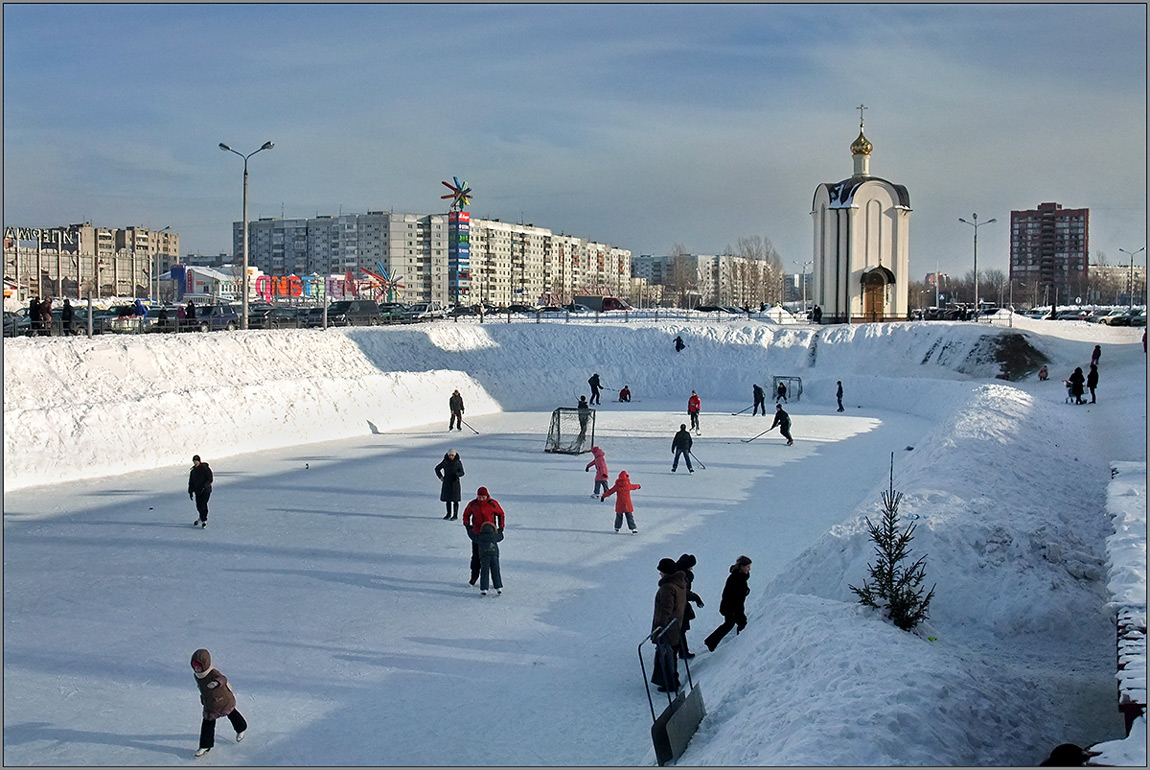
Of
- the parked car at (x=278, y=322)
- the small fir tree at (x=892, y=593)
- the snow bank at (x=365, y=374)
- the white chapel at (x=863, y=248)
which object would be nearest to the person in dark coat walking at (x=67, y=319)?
the snow bank at (x=365, y=374)

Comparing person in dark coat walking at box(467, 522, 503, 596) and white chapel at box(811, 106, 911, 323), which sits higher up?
white chapel at box(811, 106, 911, 323)

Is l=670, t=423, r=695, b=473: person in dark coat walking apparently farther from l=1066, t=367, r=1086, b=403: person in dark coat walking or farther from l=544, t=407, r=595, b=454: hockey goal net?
l=1066, t=367, r=1086, b=403: person in dark coat walking

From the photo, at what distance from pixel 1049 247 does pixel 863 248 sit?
71348 millimetres

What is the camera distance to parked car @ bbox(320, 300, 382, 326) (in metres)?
41.1

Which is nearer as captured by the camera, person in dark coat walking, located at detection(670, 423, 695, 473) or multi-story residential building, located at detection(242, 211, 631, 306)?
person in dark coat walking, located at detection(670, 423, 695, 473)

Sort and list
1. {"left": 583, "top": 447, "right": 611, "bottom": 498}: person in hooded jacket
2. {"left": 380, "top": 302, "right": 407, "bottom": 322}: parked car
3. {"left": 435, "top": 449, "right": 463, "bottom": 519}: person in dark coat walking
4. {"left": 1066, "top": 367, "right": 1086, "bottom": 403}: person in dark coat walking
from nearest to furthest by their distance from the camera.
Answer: {"left": 435, "top": 449, "right": 463, "bottom": 519}: person in dark coat walking → {"left": 583, "top": 447, "right": 611, "bottom": 498}: person in hooded jacket → {"left": 1066, "top": 367, "right": 1086, "bottom": 403}: person in dark coat walking → {"left": 380, "top": 302, "right": 407, "bottom": 322}: parked car

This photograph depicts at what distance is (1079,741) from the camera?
24.9 ft

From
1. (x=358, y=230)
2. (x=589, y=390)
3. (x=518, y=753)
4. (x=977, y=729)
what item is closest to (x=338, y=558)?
(x=518, y=753)

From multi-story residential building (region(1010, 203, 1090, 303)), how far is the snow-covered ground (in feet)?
283

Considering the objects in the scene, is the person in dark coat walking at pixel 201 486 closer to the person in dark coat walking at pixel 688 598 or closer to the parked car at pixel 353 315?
the person in dark coat walking at pixel 688 598

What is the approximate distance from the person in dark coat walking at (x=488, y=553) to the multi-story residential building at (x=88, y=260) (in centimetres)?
5494

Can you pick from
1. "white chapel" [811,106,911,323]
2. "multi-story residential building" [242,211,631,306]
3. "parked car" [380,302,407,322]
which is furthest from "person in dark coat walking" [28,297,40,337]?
"multi-story residential building" [242,211,631,306]

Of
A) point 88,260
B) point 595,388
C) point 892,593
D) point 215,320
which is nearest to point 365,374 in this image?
point 215,320

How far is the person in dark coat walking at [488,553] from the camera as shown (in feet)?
40.2
